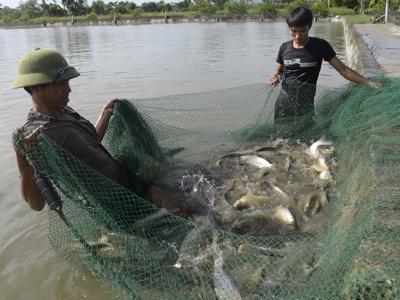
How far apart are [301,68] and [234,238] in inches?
133

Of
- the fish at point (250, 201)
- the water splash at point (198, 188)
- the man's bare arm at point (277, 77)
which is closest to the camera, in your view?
the fish at point (250, 201)

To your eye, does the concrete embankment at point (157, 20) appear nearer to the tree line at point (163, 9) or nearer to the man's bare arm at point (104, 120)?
the tree line at point (163, 9)

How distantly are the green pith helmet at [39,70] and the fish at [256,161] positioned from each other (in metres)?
2.89

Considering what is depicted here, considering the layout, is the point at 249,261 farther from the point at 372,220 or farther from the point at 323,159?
the point at 323,159

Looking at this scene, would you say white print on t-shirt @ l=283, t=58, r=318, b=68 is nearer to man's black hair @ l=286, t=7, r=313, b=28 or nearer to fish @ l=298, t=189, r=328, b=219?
man's black hair @ l=286, t=7, r=313, b=28

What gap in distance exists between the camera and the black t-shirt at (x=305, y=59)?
17.3ft

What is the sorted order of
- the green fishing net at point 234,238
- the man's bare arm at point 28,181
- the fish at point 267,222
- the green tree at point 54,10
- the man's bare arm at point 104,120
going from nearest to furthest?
the green fishing net at point 234,238 → the man's bare arm at point 28,181 → the fish at point 267,222 → the man's bare arm at point 104,120 → the green tree at point 54,10

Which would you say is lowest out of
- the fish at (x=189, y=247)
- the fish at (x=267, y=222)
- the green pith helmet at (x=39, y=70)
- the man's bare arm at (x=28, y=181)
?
the fish at (x=267, y=222)

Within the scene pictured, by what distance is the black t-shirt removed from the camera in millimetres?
5266

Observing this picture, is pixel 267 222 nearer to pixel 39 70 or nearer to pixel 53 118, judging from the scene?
pixel 53 118

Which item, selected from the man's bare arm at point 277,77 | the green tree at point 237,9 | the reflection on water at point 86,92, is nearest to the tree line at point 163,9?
the green tree at point 237,9

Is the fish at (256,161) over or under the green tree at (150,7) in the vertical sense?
under

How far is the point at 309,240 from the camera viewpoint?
2.99m

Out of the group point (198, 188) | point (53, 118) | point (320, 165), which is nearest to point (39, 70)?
point (53, 118)
